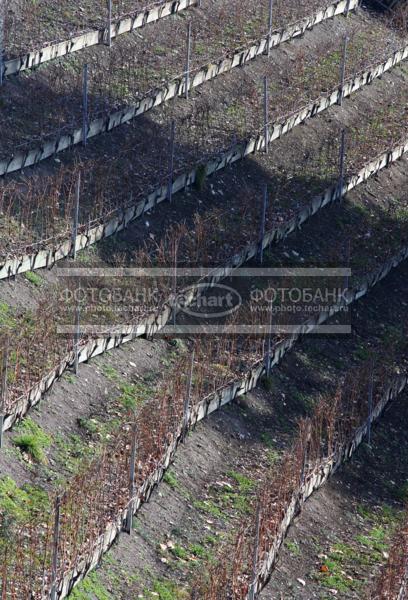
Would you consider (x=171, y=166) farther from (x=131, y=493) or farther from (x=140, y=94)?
(x=131, y=493)

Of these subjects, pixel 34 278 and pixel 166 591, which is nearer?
pixel 166 591

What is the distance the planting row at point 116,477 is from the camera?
11469mm

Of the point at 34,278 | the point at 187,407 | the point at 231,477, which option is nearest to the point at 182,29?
the point at 34,278

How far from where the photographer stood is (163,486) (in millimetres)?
13312

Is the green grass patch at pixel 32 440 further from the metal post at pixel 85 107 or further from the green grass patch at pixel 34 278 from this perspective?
the metal post at pixel 85 107

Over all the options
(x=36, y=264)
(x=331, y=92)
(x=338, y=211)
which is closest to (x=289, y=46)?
(x=331, y=92)

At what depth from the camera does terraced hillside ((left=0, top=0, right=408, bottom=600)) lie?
1262 cm

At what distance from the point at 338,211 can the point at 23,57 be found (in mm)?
4124

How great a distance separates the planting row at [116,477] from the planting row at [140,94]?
3.43 meters

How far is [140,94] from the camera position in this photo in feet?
62.5

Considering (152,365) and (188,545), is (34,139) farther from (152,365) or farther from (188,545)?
(188,545)

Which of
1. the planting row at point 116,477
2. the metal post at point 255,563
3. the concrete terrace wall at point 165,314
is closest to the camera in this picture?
the planting row at point 116,477

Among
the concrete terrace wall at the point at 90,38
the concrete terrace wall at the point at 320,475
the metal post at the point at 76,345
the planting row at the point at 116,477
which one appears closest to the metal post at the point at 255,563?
the concrete terrace wall at the point at 320,475

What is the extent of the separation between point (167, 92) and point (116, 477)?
301 inches
